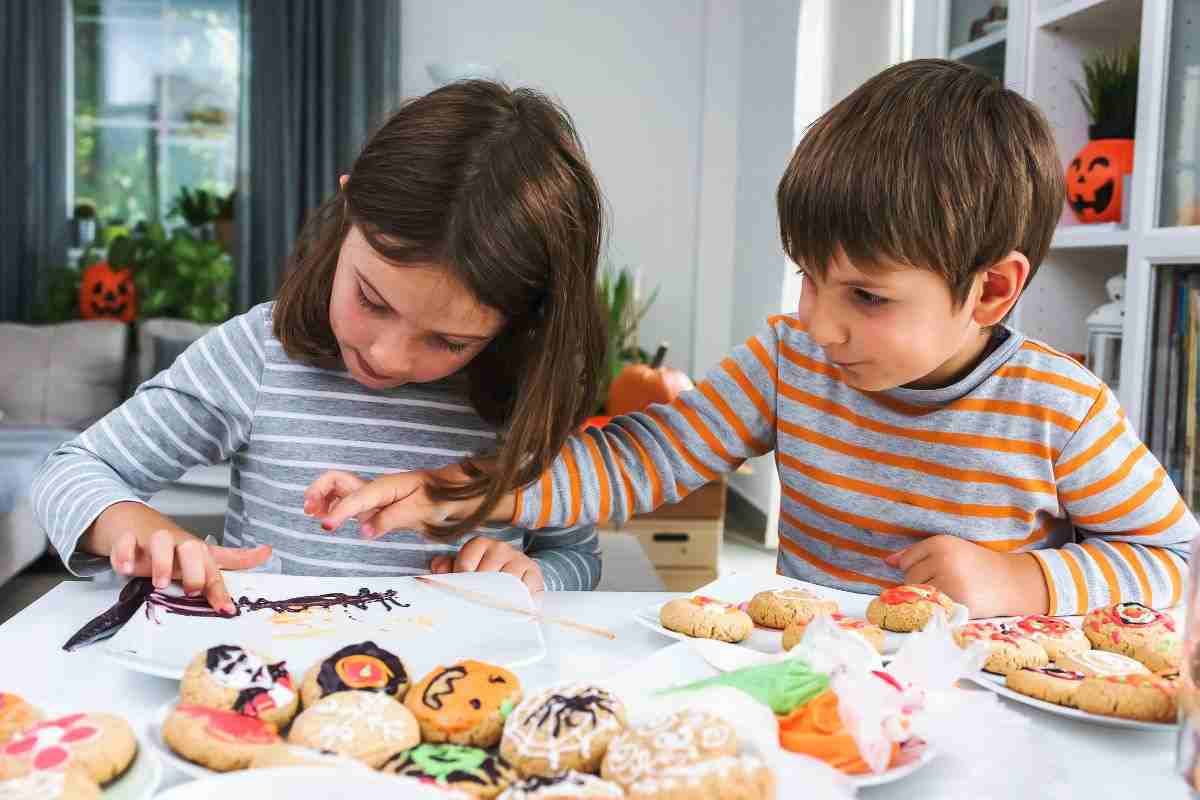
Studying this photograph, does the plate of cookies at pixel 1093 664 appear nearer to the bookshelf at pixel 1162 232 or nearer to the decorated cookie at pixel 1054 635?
the decorated cookie at pixel 1054 635

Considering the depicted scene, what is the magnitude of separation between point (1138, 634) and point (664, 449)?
0.50 meters

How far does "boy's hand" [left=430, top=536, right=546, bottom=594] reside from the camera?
0.93 metres

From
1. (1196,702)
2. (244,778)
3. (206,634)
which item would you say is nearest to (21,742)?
(244,778)

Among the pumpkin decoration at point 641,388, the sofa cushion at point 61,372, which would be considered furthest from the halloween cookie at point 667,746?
the sofa cushion at point 61,372

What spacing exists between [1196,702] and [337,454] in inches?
34.2

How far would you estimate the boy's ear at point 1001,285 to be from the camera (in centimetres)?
91

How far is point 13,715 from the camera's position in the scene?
0.48 m

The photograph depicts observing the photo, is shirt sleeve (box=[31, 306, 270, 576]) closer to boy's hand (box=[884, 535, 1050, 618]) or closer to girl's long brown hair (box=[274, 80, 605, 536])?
girl's long brown hair (box=[274, 80, 605, 536])

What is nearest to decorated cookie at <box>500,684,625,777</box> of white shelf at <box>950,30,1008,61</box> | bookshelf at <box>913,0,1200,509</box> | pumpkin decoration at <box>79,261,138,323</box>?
bookshelf at <box>913,0,1200,509</box>

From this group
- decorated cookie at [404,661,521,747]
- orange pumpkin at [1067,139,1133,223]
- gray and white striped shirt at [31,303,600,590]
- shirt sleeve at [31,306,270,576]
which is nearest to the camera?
decorated cookie at [404,661,521,747]

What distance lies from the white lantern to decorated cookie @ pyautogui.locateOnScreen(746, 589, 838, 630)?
4.59 ft

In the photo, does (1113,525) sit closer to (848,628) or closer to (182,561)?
(848,628)

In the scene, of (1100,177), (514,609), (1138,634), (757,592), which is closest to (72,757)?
(514,609)

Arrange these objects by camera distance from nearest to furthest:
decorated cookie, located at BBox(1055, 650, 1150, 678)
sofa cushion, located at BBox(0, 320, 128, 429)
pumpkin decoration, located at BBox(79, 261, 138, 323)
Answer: decorated cookie, located at BBox(1055, 650, 1150, 678)
sofa cushion, located at BBox(0, 320, 128, 429)
pumpkin decoration, located at BBox(79, 261, 138, 323)
